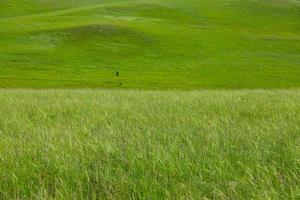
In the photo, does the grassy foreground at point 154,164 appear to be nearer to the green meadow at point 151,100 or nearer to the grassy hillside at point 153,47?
the green meadow at point 151,100

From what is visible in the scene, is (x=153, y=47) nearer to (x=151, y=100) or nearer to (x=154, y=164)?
(x=151, y=100)

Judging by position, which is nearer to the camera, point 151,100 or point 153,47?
point 151,100

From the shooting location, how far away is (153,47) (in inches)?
→ 3179

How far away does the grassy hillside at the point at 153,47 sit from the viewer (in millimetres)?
60469

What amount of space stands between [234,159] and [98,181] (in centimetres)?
195

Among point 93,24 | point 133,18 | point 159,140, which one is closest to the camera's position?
point 159,140

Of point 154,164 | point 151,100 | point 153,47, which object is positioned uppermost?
point 154,164

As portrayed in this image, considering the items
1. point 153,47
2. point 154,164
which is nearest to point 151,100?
point 154,164

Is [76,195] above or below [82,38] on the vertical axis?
above

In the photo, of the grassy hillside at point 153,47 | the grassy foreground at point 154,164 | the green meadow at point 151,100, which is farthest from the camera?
the grassy hillside at point 153,47

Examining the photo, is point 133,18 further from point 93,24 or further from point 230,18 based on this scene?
point 230,18

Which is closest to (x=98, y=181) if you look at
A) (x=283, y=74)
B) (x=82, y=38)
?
(x=283, y=74)

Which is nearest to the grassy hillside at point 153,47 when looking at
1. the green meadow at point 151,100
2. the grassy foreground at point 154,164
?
the green meadow at point 151,100

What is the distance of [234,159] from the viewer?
7.09 metres
